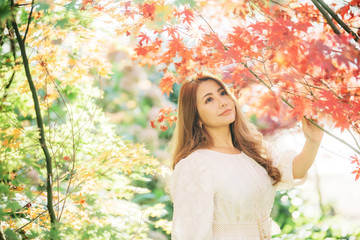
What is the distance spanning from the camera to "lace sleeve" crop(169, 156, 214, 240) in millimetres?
2037

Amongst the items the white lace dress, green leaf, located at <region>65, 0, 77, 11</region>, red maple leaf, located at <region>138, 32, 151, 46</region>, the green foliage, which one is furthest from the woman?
the green foliage

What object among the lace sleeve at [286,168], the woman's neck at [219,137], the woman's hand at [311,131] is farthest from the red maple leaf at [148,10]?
the lace sleeve at [286,168]

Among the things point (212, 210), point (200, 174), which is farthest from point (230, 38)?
point (212, 210)

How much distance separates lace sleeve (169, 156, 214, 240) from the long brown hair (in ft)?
0.85

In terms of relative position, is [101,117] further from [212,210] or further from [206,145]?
[212,210]

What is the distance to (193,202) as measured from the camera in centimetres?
209

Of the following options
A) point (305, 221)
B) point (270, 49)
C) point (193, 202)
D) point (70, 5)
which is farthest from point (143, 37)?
point (305, 221)

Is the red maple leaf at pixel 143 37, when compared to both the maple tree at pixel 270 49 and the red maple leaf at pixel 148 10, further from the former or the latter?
the red maple leaf at pixel 148 10

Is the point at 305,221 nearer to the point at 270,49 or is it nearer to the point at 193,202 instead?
the point at 193,202

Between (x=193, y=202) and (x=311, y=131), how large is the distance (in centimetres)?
77

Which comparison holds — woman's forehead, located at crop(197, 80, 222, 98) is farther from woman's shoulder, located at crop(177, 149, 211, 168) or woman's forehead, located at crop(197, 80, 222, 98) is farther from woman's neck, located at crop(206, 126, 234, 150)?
woman's shoulder, located at crop(177, 149, 211, 168)

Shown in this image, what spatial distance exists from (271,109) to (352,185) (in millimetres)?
7633

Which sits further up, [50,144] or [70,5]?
[70,5]

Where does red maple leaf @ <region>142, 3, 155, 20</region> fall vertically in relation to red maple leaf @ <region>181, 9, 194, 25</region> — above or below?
above
